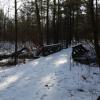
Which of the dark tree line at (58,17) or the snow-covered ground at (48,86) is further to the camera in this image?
the dark tree line at (58,17)

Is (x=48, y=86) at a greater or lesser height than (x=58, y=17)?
lesser

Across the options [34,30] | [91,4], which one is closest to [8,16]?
[34,30]

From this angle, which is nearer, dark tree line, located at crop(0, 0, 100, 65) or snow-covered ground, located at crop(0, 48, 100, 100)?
snow-covered ground, located at crop(0, 48, 100, 100)

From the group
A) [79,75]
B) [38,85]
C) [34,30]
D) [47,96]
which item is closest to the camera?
[47,96]

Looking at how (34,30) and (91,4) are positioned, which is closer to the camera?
(91,4)

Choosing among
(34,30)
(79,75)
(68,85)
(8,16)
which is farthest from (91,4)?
(8,16)

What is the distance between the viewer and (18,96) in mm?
8047

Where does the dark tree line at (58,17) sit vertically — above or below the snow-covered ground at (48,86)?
above

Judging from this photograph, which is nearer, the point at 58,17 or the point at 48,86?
the point at 48,86

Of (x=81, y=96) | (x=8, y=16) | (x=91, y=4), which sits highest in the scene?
(x=8, y=16)

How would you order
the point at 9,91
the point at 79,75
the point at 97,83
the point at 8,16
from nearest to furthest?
the point at 9,91 → the point at 97,83 → the point at 79,75 → the point at 8,16

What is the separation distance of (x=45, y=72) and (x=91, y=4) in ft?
12.2

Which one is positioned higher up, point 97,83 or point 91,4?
point 91,4

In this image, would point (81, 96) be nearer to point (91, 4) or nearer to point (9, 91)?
point (9, 91)
